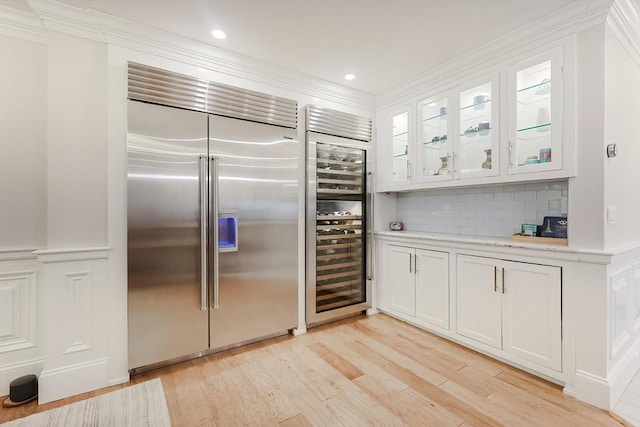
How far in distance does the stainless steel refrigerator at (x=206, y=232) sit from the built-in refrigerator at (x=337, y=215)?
22cm

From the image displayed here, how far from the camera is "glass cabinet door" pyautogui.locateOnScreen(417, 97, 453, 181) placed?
286cm

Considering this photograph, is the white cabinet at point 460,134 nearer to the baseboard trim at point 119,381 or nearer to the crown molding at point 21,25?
the baseboard trim at point 119,381

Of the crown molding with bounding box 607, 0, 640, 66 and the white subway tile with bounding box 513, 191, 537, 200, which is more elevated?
the crown molding with bounding box 607, 0, 640, 66

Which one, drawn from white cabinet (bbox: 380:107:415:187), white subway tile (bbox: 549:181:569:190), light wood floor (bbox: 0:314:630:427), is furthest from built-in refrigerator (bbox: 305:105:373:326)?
white subway tile (bbox: 549:181:569:190)

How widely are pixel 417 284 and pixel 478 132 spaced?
161 cm

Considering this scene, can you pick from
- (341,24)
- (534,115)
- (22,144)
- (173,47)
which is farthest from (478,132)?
(22,144)

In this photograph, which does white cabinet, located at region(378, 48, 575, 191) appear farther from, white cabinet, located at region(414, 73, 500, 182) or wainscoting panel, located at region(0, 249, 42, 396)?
wainscoting panel, located at region(0, 249, 42, 396)

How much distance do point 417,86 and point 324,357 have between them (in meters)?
2.87

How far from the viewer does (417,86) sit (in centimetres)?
311

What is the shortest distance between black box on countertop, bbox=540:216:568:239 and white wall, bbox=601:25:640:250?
0.97ft

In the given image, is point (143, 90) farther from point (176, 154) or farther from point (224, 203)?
point (224, 203)

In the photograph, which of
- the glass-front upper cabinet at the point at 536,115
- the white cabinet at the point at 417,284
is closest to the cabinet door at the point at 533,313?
the white cabinet at the point at 417,284

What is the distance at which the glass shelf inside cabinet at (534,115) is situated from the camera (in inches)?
85.0

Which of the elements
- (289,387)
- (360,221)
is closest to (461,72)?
(360,221)
